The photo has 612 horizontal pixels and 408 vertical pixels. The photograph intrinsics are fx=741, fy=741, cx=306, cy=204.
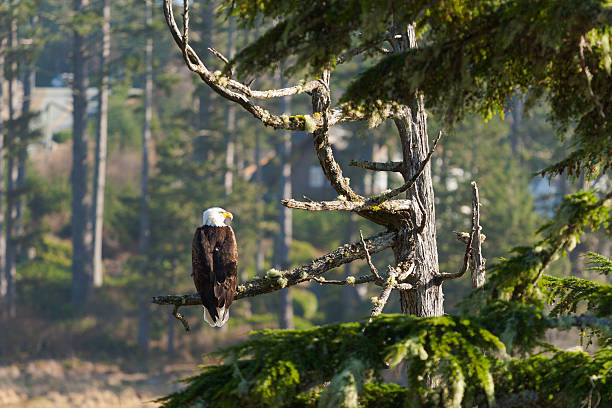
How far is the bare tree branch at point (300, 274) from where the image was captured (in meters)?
5.72

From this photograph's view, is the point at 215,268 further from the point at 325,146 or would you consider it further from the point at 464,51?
the point at 464,51

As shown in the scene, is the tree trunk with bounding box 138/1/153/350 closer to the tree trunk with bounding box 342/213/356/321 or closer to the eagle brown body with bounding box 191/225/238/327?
the tree trunk with bounding box 342/213/356/321

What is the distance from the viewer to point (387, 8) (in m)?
3.81

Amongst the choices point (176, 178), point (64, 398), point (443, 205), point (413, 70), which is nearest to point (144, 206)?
point (176, 178)

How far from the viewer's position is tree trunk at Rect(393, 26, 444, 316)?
6.05 meters

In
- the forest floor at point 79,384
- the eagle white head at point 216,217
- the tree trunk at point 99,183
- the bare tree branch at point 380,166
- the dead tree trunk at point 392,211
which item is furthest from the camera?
the tree trunk at point 99,183

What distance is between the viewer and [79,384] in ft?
81.0

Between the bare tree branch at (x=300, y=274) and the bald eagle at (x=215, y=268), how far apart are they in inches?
72.4

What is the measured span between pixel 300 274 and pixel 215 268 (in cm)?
260

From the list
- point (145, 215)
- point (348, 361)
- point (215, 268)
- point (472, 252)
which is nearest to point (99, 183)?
point (145, 215)

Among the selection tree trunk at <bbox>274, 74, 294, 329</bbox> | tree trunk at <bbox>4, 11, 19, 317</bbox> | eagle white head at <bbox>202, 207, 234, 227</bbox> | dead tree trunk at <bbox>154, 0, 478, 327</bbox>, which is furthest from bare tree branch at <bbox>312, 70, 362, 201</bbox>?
tree trunk at <bbox>4, 11, 19, 317</bbox>

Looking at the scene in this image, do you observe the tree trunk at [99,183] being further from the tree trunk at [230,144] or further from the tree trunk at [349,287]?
the tree trunk at [349,287]

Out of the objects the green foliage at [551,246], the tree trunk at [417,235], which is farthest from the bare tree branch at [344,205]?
the green foliage at [551,246]

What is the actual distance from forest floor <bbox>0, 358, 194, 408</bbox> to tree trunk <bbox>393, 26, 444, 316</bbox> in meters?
→ 15.9
